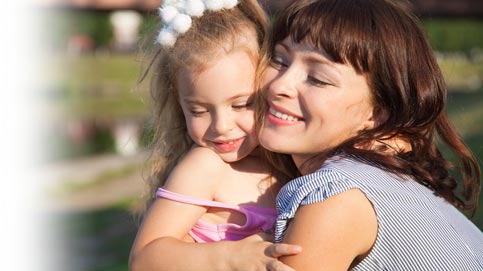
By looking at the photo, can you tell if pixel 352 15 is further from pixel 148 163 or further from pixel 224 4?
pixel 148 163

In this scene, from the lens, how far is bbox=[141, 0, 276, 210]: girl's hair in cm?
315

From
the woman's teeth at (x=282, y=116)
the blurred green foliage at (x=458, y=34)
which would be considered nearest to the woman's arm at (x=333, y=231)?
the woman's teeth at (x=282, y=116)

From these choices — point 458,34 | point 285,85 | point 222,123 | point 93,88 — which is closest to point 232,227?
point 222,123

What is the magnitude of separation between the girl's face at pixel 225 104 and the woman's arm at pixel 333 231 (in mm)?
586

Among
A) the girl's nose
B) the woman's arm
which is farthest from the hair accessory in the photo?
the woman's arm

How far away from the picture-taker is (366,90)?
2865mm

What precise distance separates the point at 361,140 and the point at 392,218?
1.15 ft

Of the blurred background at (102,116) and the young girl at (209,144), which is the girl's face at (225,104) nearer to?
the young girl at (209,144)

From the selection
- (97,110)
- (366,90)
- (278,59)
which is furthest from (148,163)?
(97,110)

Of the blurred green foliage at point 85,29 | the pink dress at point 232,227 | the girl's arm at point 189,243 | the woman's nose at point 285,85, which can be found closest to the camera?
the girl's arm at point 189,243

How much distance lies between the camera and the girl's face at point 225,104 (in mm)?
3076

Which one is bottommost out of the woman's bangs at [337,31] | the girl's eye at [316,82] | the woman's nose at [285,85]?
the woman's nose at [285,85]

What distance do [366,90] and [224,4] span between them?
0.71 metres

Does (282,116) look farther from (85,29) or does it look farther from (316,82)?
(85,29)
